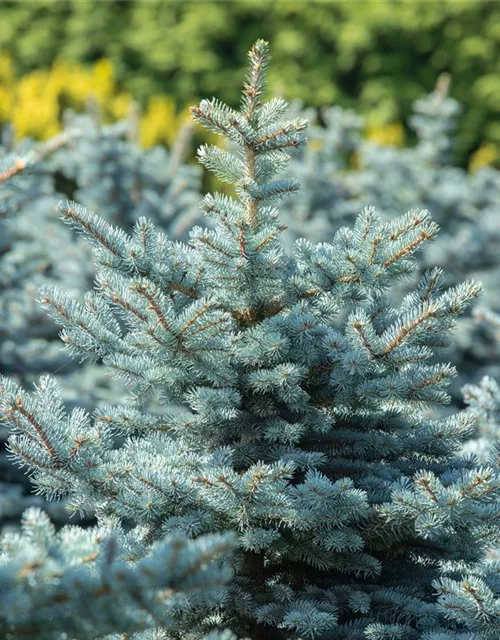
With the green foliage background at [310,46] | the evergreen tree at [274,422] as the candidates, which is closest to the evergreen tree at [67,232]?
the evergreen tree at [274,422]

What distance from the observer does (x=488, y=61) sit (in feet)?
44.9

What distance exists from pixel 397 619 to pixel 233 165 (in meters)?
1.18

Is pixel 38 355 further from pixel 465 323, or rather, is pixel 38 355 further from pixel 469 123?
pixel 469 123

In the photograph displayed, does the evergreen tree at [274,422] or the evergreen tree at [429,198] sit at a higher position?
the evergreen tree at [429,198]

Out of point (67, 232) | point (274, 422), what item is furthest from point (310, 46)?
point (274, 422)

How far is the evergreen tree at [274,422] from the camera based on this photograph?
1.97 m

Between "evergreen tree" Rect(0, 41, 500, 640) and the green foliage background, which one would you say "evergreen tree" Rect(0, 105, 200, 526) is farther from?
the green foliage background

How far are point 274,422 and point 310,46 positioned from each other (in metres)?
12.5

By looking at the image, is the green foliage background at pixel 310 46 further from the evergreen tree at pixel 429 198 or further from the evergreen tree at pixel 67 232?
the evergreen tree at pixel 67 232

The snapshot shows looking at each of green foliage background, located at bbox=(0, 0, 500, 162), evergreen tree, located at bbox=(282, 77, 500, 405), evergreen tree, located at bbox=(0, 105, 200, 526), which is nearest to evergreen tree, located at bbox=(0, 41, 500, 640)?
evergreen tree, located at bbox=(0, 105, 200, 526)

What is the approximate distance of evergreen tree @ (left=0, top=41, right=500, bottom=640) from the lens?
6.46ft

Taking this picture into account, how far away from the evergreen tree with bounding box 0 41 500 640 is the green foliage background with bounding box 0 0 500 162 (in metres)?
11.7

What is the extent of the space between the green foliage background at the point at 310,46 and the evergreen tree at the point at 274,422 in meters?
11.7

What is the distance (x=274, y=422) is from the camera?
216 centimetres
